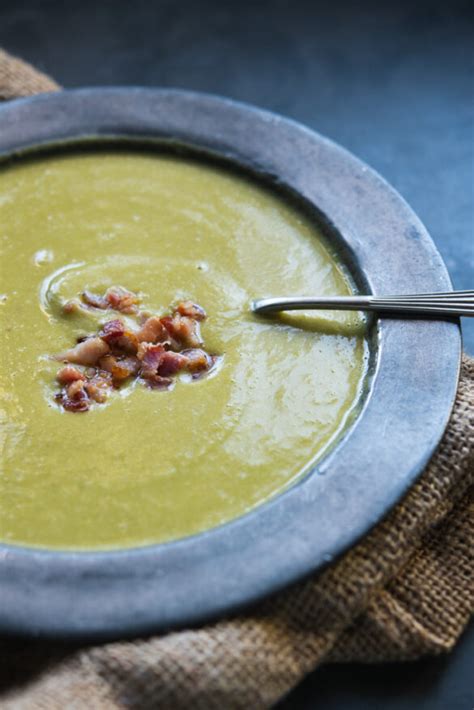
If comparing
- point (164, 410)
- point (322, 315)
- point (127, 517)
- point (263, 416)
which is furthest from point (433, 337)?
point (127, 517)

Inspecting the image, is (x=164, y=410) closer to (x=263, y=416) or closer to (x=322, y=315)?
(x=263, y=416)

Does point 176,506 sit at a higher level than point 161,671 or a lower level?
higher

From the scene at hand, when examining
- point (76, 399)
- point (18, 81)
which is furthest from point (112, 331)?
point (18, 81)

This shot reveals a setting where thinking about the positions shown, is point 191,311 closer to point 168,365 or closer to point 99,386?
point 168,365

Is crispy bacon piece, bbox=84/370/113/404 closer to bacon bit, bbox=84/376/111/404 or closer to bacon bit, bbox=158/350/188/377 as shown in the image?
bacon bit, bbox=84/376/111/404

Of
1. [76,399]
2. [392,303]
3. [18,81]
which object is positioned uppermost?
[18,81]
